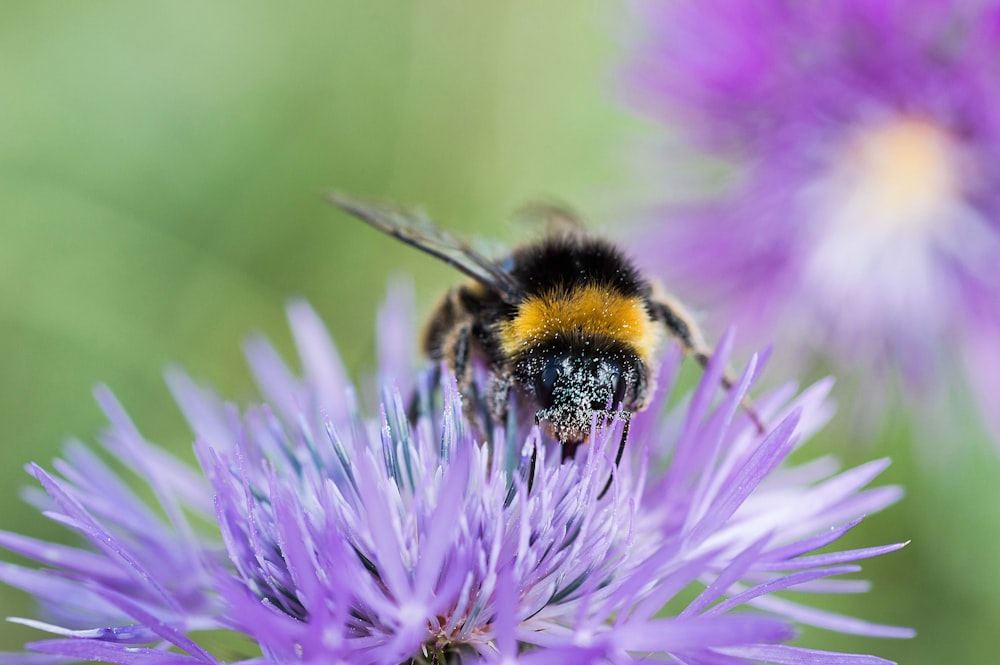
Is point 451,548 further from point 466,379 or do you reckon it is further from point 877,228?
point 877,228

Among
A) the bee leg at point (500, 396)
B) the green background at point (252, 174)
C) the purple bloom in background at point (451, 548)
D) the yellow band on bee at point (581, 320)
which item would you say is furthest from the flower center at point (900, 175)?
the bee leg at point (500, 396)

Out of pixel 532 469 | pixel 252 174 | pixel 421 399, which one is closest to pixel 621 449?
pixel 532 469

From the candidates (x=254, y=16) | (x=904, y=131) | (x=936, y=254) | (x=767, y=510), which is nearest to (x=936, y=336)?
(x=936, y=254)

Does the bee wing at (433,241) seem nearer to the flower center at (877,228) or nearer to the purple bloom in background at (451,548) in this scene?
the purple bloom in background at (451,548)

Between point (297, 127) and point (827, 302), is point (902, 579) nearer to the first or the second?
point (827, 302)

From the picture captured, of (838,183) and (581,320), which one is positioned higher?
(838,183)

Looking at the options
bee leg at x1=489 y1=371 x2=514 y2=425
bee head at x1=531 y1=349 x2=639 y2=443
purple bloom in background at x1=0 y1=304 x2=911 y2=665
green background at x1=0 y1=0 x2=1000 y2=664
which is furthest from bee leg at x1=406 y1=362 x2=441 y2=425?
green background at x1=0 y1=0 x2=1000 y2=664
